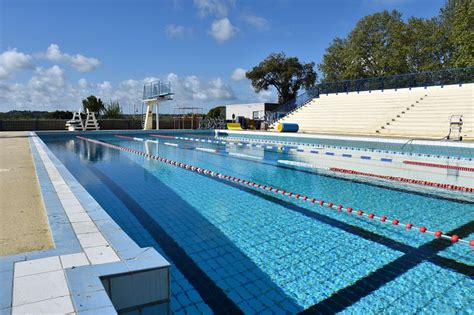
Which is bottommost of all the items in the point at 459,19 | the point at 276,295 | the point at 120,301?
the point at 276,295

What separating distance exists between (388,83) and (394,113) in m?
3.97

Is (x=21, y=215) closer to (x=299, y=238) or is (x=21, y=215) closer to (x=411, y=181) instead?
(x=299, y=238)

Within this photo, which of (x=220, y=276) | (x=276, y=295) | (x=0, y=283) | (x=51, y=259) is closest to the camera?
(x=0, y=283)

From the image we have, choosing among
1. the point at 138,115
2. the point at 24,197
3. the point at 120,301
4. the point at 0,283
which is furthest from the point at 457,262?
the point at 138,115

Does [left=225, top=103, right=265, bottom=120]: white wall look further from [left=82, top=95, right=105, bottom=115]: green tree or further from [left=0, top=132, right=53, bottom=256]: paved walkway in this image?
[left=0, top=132, right=53, bottom=256]: paved walkway

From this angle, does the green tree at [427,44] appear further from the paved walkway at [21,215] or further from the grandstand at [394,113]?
the paved walkway at [21,215]

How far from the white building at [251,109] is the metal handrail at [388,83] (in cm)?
388

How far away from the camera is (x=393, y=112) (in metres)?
16.4

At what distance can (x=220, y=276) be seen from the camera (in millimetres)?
2801

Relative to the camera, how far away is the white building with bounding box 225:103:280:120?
2850 centimetres

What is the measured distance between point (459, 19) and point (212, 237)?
73.5 feet

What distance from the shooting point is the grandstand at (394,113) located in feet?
45.3

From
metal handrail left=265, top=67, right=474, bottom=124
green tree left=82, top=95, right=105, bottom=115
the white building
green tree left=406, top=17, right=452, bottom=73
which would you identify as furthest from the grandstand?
green tree left=82, top=95, right=105, bottom=115

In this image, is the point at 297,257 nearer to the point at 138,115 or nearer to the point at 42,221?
the point at 42,221
